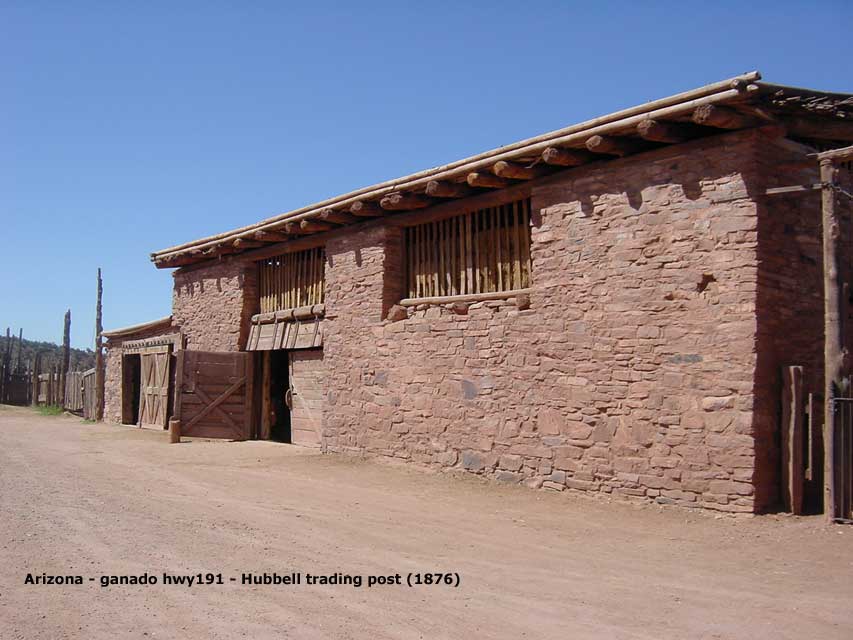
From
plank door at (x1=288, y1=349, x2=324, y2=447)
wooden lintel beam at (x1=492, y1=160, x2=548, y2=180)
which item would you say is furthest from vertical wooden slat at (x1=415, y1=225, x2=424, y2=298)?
plank door at (x1=288, y1=349, x2=324, y2=447)

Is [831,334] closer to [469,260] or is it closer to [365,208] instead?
[469,260]

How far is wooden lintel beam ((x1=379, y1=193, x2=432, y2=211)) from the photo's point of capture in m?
11.4

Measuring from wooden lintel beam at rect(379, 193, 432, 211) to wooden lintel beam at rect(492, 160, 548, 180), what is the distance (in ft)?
6.12

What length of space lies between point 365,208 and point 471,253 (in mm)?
2047

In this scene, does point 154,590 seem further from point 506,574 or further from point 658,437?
point 658,437

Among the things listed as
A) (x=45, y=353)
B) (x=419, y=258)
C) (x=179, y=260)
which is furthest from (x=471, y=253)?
(x=45, y=353)

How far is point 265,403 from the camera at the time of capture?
1566 cm

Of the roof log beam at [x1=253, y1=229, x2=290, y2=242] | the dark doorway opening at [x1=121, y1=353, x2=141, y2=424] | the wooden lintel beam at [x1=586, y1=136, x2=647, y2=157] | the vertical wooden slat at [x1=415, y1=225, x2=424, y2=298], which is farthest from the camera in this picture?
the dark doorway opening at [x1=121, y1=353, x2=141, y2=424]

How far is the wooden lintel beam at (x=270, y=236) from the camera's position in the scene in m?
14.3

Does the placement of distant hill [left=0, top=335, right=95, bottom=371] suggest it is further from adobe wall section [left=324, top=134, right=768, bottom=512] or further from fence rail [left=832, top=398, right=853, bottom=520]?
fence rail [left=832, top=398, right=853, bottom=520]

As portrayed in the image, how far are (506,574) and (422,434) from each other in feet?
17.9

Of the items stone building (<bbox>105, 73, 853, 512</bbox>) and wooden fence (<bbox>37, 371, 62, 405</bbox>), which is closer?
stone building (<bbox>105, 73, 853, 512</bbox>)

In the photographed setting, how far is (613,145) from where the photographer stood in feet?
28.7

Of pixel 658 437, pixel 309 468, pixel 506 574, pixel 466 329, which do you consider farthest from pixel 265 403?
pixel 506 574
